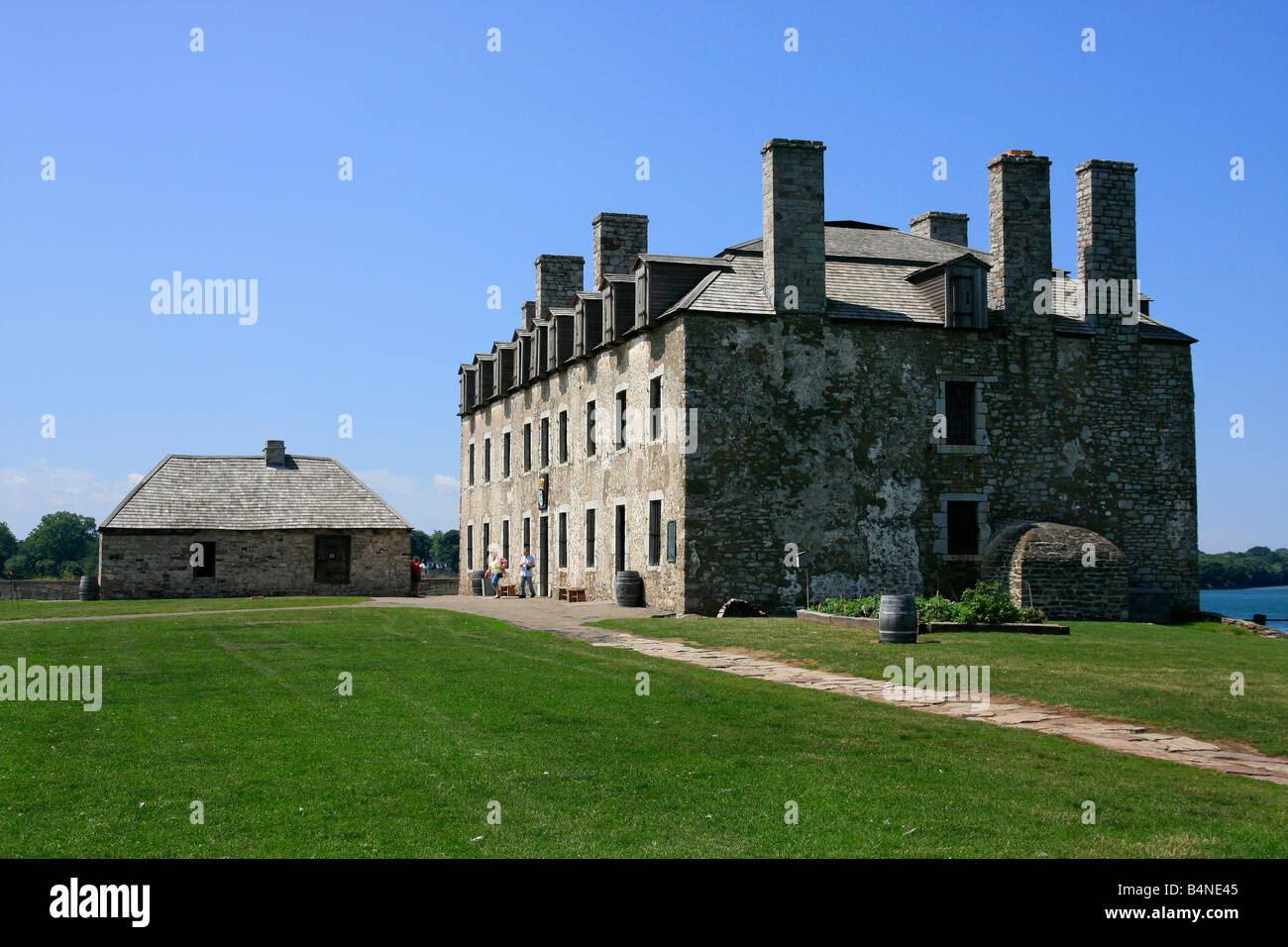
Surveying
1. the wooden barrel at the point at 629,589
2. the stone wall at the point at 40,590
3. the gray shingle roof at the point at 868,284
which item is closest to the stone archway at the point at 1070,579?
the gray shingle roof at the point at 868,284

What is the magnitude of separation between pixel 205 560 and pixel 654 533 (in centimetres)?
2110

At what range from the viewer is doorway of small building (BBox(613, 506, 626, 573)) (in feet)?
102

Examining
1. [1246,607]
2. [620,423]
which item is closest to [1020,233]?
[620,423]

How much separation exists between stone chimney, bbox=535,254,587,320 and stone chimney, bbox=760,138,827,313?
15.5 m

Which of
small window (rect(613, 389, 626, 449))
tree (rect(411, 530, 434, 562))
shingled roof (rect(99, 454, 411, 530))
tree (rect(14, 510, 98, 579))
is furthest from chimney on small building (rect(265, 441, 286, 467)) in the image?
tree (rect(411, 530, 434, 562))

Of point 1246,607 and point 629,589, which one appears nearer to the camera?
point 629,589

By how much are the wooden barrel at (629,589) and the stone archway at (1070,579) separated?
29.1ft

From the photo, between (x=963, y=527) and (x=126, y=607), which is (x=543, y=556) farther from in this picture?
(x=963, y=527)

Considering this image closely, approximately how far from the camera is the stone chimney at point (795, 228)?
2730 cm

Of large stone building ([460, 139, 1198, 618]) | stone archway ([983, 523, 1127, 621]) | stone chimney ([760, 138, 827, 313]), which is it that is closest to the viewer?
stone archway ([983, 523, 1127, 621])

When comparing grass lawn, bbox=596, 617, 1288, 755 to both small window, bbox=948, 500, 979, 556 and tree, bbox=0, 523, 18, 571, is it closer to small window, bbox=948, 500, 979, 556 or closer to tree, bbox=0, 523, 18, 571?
small window, bbox=948, 500, 979, 556

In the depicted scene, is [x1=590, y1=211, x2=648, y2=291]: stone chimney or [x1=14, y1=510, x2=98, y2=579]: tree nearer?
[x1=590, y1=211, x2=648, y2=291]: stone chimney

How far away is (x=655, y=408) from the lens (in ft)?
94.5
